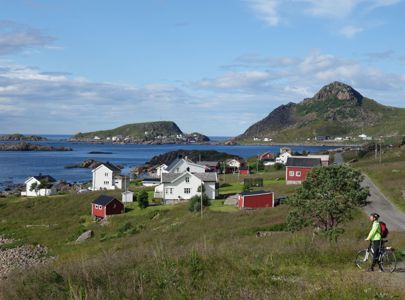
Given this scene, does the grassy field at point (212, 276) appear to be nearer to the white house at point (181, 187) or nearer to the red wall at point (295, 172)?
the white house at point (181, 187)

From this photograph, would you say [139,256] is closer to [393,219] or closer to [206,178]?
[393,219]

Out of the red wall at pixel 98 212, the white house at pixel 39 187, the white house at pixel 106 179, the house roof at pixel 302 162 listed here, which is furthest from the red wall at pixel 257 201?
the white house at pixel 39 187

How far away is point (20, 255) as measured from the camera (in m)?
39.9

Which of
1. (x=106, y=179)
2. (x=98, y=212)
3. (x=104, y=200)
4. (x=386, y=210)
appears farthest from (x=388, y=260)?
(x=106, y=179)

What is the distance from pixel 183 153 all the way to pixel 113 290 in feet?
511

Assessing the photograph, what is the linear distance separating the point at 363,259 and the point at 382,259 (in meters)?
0.55

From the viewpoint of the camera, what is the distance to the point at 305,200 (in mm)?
23391

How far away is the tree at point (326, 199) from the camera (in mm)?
22969

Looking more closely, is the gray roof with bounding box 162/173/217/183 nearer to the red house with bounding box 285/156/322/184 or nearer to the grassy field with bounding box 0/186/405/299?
the red house with bounding box 285/156/322/184

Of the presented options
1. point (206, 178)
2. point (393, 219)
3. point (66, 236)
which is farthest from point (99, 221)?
point (393, 219)

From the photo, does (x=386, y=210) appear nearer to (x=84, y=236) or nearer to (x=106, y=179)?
(x=84, y=236)

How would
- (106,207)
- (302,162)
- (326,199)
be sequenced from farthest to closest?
(302,162) < (106,207) < (326,199)

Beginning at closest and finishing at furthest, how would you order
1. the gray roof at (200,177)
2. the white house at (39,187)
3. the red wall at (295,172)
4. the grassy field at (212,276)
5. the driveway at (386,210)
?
the grassy field at (212,276) < the driveway at (386,210) < the gray roof at (200,177) < the red wall at (295,172) < the white house at (39,187)

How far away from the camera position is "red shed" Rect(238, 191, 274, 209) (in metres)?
49.2
